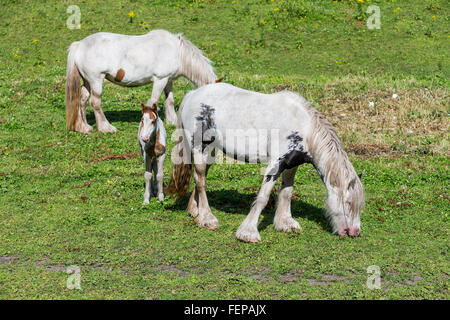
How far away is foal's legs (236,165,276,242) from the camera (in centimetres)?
862

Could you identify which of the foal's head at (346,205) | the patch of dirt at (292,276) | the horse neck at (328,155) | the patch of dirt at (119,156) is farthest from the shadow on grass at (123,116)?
the patch of dirt at (292,276)

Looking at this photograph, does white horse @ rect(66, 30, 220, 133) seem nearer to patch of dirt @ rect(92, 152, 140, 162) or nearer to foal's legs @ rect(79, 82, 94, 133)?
foal's legs @ rect(79, 82, 94, 133)

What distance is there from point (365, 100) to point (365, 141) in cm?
232

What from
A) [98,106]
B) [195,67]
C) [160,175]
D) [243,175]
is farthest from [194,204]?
[98,106]

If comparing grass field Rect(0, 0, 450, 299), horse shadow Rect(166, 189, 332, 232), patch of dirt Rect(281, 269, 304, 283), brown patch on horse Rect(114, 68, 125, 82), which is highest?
brown patch on horse Rect(114, 68, 125, 82)

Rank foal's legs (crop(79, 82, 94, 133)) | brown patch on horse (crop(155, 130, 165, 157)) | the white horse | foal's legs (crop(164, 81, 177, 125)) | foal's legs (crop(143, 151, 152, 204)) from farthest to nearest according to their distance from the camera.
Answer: foal's legs (crop(164, 81, 177, 125)), foal's legs (crop(79, 82, 94, 133)), the white horse, foal's legs (crop(143, 151, 152, 204)), brown patch on horse (crop(155, 130, 165, 157))

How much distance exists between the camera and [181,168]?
384 inches

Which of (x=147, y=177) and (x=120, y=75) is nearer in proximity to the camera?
(x=147, y=177)

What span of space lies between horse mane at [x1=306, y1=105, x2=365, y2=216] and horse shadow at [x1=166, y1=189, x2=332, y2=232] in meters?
1.13

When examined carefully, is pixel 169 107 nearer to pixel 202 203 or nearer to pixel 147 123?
pixel 147 123

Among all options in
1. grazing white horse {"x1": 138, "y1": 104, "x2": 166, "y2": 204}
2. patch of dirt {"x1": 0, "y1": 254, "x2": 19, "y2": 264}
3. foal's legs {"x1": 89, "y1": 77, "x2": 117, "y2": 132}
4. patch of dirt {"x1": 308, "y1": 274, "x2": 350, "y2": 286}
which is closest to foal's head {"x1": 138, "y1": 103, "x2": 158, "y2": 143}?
grazing white horse {"x1": 138, "y1": 104, "x2": 166, "y2": 204}

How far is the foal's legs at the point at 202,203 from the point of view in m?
9.22

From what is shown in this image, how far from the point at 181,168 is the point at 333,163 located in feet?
8.98
